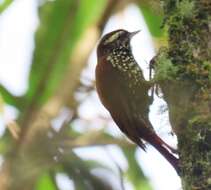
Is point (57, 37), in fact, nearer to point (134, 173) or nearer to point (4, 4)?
point (4, 4)

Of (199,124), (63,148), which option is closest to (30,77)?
(63,148)

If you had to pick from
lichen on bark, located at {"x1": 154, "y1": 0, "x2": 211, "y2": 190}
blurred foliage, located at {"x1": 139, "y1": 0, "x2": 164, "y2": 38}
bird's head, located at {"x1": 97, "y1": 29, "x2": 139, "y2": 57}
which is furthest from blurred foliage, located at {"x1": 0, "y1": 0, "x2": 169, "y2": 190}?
bird's head, located at {"x1": 97, "y1": 29, "x2": 139, "y2": 57}

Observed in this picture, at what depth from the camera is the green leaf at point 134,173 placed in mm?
2963

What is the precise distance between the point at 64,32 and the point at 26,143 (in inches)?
20.0

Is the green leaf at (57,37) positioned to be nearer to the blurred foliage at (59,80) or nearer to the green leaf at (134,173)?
the blurred foliage at (59,80)

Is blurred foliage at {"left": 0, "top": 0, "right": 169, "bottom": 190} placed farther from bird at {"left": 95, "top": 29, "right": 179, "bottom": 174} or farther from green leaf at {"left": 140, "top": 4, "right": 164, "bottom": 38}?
green leaf at {"left": 140, "top": 4, "right": 164, "bottom": 38}

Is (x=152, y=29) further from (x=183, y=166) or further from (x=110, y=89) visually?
(x=183, y=166)

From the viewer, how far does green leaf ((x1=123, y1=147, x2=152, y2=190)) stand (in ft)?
9.72

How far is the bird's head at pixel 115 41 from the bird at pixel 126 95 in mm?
114

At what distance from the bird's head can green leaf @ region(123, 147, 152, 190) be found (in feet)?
2.41

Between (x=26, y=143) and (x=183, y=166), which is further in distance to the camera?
(x=183, y=166)

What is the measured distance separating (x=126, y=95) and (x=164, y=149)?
0.59m

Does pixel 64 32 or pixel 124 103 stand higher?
pixel 64 32

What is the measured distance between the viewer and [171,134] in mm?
2164
